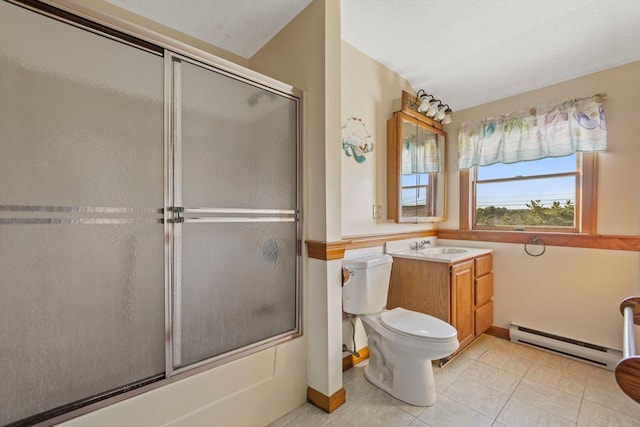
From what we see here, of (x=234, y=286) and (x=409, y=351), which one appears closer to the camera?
(x=234, y=286)

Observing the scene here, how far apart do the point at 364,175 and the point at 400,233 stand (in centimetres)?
75

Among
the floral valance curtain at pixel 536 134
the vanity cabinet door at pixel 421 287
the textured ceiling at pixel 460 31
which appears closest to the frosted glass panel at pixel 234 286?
the vanity cabinet door at pixel 421 287

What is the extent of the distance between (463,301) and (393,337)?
843 millimetres

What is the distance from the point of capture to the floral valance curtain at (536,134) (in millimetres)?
2234

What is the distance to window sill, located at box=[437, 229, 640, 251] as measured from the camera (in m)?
2.13

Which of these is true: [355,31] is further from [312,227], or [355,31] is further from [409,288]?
[409,288]

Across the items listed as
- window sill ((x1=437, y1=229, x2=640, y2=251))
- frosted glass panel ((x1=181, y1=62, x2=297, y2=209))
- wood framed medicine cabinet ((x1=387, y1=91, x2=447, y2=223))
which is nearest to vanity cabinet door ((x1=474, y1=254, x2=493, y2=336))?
window sill ((x1=437, y1=229, x2=640, y2=251))

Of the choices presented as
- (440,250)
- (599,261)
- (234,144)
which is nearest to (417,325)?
(440,250)

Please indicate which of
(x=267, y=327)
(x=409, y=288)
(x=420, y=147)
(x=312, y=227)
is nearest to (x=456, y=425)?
Result: (x=409, y=288)

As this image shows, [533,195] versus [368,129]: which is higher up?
[368,129]

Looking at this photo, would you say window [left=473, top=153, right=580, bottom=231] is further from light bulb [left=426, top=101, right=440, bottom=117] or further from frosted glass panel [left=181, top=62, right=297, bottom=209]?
frosted glass panel [left=181, top=62, right=297, bottom=209]

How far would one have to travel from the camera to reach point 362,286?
195 centimetres

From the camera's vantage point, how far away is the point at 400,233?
2648 millimetres

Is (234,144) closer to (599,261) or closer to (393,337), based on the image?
(393,337)
